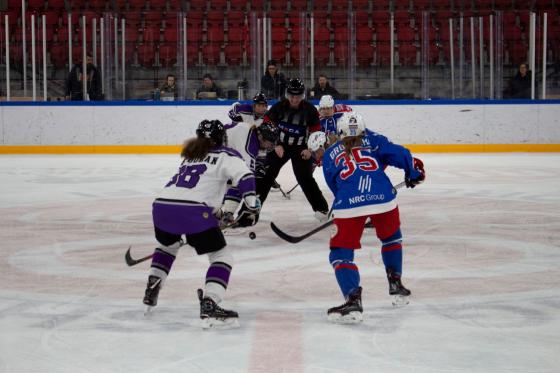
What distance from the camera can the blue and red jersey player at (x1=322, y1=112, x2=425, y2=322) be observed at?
3.85m

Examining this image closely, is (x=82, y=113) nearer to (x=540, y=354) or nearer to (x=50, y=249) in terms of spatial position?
(x=50, y=249)

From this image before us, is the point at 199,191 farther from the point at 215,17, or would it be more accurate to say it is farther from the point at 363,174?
the point at 215,17

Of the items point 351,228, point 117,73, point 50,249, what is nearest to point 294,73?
point 117,73

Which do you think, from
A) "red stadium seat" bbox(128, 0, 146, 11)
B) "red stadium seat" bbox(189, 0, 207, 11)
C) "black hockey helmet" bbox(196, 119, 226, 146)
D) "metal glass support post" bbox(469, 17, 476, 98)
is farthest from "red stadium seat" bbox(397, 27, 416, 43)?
"black hockey helmet" bbox(196, 119, 226, 146)

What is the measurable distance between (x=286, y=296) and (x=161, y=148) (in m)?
9.88

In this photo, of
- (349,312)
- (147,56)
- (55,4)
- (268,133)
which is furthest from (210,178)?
(55,4)

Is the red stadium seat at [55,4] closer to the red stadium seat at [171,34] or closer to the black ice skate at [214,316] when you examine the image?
the red stadium seat at [171,34]

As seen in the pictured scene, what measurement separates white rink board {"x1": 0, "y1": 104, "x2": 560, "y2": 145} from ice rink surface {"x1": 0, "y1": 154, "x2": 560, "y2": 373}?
5435 mm

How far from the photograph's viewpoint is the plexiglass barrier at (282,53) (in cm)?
1343

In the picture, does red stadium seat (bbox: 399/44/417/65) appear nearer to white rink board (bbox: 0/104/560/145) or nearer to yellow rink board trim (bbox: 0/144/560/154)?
white rink board (bbox: 0/104/560/145)

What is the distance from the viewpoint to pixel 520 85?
1363 centimetres

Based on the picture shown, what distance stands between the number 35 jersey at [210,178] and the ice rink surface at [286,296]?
20.7 inches

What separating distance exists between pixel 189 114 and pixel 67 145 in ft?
6.34

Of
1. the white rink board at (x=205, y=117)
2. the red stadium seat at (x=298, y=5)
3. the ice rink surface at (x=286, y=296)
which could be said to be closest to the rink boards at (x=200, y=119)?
the white rink board at (x=205, y=117)
